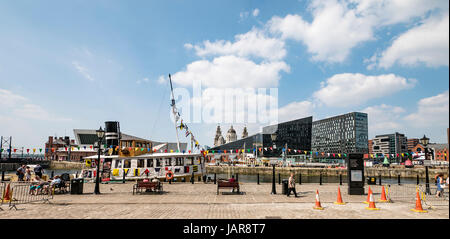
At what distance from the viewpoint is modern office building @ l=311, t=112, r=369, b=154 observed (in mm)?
137125

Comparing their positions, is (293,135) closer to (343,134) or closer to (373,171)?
(343,134)

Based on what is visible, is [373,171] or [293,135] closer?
[373,171]

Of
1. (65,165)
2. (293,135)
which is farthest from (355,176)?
(293,135)

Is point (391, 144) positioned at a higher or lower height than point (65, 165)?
higher

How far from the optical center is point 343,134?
471 ft

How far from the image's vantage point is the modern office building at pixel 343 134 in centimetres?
13712

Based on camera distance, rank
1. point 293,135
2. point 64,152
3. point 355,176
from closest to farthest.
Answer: point 355,176 < point 64,152 < point 293,135

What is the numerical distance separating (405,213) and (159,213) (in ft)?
32.2

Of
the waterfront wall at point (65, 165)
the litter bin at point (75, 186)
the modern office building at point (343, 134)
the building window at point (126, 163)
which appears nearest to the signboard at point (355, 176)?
the litter bin at point (75, 186)

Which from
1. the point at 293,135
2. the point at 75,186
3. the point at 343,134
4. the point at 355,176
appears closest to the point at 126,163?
the point at 75,186

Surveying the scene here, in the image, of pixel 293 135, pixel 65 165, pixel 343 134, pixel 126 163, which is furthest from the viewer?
pixel 293 135

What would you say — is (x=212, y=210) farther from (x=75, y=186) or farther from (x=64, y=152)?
(x=64, y=152)

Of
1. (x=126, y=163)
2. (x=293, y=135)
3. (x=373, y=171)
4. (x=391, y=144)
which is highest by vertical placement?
(x=293, y=135)
